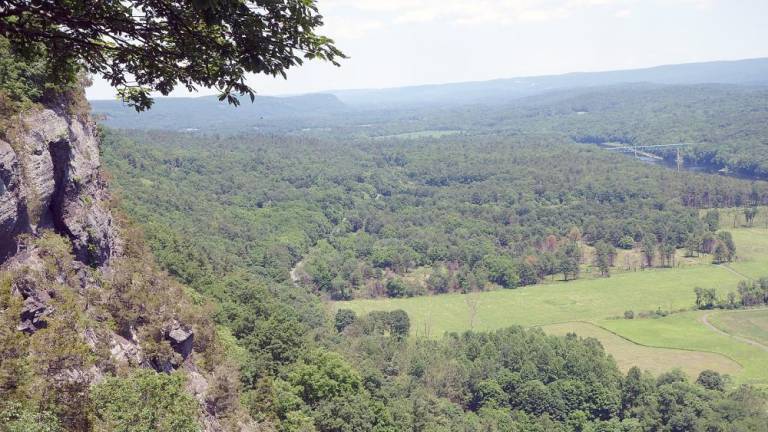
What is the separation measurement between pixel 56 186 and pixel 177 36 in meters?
16.4

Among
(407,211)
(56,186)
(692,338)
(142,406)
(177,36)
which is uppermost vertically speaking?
(177,36)

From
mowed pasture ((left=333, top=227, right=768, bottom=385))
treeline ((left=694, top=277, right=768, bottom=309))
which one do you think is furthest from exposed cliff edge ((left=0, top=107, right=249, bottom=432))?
treeline ((left=694, top=277, right=768, bottom=309))

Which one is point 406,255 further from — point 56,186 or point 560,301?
point 56,186

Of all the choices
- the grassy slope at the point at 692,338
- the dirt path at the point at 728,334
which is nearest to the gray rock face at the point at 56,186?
the grassy slope at the point at 692,338

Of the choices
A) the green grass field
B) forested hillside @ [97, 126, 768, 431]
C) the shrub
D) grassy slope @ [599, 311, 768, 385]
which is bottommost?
the green grass field

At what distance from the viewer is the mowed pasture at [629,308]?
64750 mm

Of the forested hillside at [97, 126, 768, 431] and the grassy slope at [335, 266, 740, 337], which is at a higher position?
the forested hillside at [97, 126, 768, 431]

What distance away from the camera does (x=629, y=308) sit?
81.2 meters

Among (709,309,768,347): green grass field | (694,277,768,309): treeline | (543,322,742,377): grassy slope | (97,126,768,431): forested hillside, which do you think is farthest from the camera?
(694,277,768,309): treeline

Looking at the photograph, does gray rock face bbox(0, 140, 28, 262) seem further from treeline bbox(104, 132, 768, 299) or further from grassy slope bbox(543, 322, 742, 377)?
grassy slope bbox(543, 322, 742, 377)

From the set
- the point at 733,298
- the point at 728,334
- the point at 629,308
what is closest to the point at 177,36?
the point at 728,334

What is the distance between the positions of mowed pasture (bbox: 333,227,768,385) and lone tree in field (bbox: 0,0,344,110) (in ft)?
210

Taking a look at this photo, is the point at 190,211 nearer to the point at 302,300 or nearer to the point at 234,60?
the point at 302,300

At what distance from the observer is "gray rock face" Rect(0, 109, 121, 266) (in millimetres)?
17484
